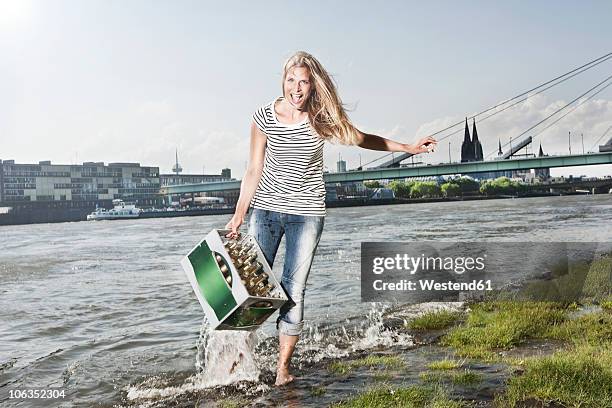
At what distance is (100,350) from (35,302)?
3.93 metres

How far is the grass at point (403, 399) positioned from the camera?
2.72 meters

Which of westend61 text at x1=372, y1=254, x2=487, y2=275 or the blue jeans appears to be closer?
the blue jeans

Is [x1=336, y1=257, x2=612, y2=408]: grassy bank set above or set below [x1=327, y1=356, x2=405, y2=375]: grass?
above

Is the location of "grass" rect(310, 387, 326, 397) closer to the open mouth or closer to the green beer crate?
the green beer crate

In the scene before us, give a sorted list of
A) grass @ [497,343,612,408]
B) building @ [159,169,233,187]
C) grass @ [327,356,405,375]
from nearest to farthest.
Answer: grass @ [497,343,612,408], grass @ [327,356,405,375], building @ [159,169,233,187]

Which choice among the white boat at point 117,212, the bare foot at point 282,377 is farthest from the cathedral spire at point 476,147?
the bare foot at point 282,377

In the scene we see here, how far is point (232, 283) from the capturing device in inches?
109

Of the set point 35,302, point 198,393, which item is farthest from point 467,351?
point 35,302

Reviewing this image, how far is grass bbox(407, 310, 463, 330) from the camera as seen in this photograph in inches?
192

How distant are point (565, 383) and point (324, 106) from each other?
5.21 feet

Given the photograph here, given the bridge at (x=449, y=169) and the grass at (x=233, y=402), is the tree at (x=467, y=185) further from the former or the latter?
the grass at (x=233, y=402)

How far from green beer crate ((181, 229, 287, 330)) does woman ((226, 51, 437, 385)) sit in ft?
0.48

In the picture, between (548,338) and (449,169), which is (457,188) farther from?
(548,338)

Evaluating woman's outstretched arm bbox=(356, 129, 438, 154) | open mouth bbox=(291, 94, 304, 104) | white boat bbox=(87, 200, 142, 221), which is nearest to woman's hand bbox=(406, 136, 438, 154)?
woman's outstretched arm bbox=(356, 129, 438, 154)
